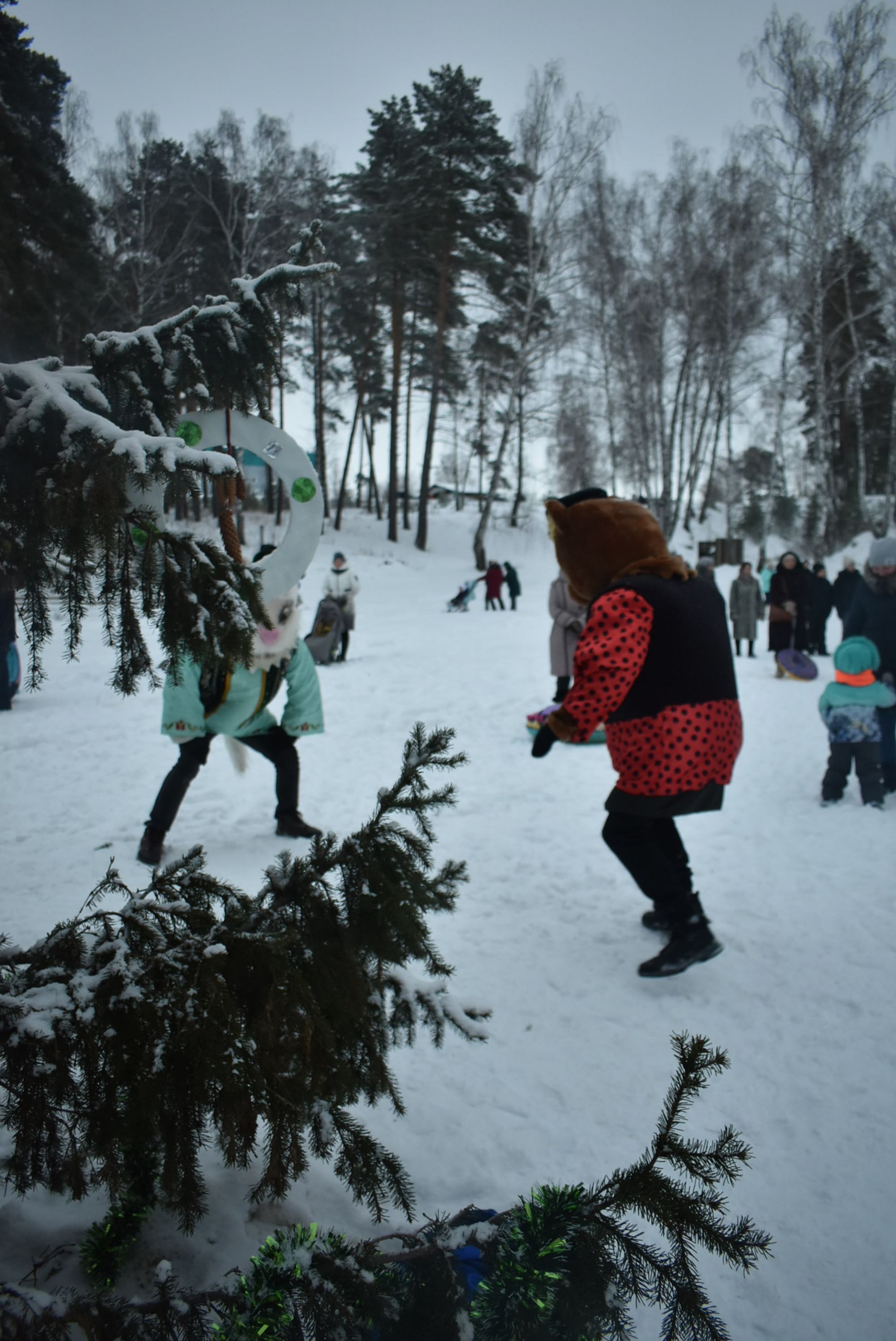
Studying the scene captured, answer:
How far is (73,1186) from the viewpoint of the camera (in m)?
1.27

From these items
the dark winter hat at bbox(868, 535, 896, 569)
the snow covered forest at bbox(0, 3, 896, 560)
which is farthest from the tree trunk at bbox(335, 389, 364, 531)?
the dark winter hat at bbox(868, 535, 896, 569)

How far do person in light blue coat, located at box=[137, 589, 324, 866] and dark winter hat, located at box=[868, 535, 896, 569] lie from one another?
12.9ft

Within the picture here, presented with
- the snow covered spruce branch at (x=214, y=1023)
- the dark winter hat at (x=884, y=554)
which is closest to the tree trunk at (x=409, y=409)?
the dark winter hat at (x=884, y=554)

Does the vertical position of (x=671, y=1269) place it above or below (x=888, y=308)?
below

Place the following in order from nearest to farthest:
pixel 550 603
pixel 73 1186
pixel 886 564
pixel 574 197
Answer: pixel 73 1186 → pixel 886 564 → pixel 550 603 → pixel 574 197

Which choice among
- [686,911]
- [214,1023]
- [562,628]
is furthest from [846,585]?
[214,1023]

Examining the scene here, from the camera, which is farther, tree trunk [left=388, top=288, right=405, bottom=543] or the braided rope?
tree trunk [left=388, top=288, right=405, bottom=543]

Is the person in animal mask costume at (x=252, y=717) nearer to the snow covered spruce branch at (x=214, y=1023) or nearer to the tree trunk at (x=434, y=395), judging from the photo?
the snow covered spruce branch at (x=214, y=1023)

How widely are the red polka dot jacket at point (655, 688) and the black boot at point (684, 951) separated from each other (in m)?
0.57

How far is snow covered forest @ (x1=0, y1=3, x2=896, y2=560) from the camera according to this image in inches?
213

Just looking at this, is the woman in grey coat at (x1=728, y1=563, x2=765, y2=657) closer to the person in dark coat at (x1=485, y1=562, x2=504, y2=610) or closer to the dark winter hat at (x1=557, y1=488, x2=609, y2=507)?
the person in dark coat at (x1=485, y1=562, x2=504, y2=610)

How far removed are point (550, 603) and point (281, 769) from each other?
13.8 ft

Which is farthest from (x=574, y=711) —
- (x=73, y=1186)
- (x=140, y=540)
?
(x=73, y=1186)

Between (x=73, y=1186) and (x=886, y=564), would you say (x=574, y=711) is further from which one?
(x=886, y=564)
